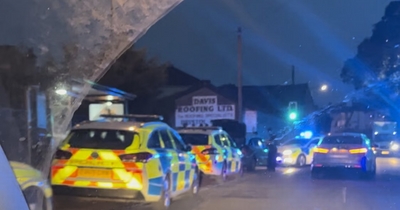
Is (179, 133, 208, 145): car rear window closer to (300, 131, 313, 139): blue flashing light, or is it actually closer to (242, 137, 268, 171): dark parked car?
(242, 137, 268, 171): dark parked car

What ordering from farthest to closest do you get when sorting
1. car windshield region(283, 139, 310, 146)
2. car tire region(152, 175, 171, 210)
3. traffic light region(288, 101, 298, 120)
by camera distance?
car windshield region(283, 139, 310, 146) → traffic light region(288, 101, 298, 120) → car tire region(152, 175, 171, 210)

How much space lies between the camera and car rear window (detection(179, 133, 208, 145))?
1503cm

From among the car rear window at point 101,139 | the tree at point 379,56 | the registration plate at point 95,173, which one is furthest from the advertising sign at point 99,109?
the tree at point 379,56

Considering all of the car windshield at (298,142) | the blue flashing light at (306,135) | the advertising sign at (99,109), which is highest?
the advertising sign at (99,109)

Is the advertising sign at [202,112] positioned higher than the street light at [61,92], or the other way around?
the street light at [61,92]

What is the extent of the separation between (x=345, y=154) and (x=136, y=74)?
14.6 metres

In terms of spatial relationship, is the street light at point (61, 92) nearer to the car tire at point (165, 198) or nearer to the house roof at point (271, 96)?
the car tire at point (165, 198)

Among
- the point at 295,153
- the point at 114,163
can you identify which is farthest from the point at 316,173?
the point at 114,163

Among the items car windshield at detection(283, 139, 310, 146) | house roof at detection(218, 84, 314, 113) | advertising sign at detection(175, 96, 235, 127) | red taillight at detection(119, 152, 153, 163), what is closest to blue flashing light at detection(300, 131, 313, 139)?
car windshield at detection(283, 139, 310, 146)

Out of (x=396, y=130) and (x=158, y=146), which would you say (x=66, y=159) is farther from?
(x=396, y=130)

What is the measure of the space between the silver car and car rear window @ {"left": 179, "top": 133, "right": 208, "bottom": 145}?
4.27 metres

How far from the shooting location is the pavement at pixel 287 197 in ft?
32.8

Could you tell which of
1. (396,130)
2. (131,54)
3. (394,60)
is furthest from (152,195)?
(396,130)

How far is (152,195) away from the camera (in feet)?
29.1
